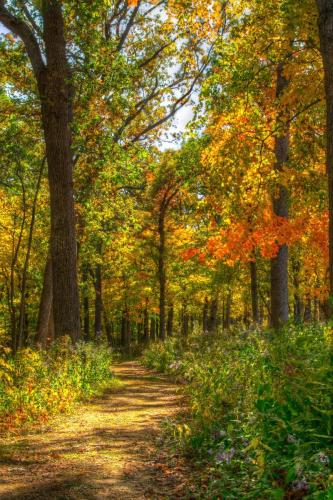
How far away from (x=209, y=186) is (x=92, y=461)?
19.0ft

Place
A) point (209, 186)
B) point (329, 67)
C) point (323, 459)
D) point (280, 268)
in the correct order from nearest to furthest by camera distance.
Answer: point (323, 459), point (329, 67), point (209, 186), point (280, 268)

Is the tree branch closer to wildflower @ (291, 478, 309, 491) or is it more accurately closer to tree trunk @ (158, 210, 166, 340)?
wildflower @ (291, 478, 309, 491)

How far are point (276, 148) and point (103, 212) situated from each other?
5.95 meters

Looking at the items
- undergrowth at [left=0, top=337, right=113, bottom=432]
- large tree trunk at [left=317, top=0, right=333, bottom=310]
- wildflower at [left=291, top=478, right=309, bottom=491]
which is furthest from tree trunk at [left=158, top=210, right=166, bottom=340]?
wildflower at [left=291, top=478, right=309, bottom=491]

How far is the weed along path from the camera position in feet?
15.2

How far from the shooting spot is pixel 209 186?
9.80m

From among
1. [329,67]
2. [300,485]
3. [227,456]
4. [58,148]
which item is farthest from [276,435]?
[58,148]

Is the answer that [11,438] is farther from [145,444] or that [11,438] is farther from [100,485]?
[100,485]

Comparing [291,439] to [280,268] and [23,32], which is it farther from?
[23,32]

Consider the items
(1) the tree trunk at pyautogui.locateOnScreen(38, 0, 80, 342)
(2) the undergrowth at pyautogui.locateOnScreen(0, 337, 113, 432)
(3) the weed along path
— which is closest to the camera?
(3) the weed along path

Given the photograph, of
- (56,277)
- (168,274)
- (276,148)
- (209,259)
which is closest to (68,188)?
(56,277)

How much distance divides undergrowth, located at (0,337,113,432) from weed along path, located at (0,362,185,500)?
0.41m

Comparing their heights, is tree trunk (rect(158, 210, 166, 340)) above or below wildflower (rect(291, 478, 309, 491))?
above

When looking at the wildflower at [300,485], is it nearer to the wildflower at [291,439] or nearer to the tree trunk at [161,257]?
the wildflower at [291,439]
